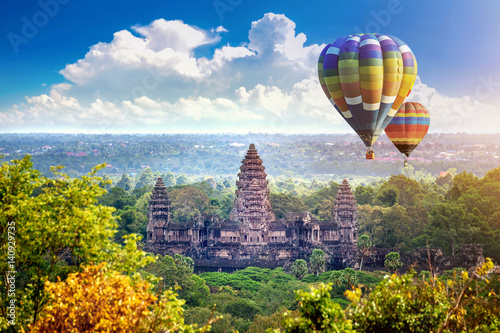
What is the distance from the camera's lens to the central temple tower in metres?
47.0

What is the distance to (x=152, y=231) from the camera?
49031 millimetres

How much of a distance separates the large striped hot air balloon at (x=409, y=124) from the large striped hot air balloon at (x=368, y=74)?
16.8ft

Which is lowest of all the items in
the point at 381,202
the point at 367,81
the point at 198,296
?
the point at 198,296

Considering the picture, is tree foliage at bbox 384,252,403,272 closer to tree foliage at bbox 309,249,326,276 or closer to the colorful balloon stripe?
tree foliage at bbox 309,249,326,276

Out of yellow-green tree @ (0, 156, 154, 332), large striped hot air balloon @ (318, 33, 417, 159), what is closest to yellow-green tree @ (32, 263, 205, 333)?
yellow-green tree @ (0, 156, 154, 332)

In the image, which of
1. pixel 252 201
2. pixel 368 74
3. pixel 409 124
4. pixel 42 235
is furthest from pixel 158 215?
pixel 42 235

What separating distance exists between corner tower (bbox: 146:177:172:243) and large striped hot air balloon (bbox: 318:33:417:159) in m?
28.0

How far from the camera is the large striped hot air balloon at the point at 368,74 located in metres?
26.1

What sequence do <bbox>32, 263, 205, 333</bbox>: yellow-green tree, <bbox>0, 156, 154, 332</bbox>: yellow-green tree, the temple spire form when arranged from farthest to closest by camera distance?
the temple spire < <bbox>0, 156, 154, 332</bbox>: yellow-green tree < <bbox>32, 263, 205, 333</bbox>: yellow-green tree

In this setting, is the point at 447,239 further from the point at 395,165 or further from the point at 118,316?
the point at 395,165

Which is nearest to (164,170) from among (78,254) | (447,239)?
(447,239)

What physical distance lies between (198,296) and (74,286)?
72.6 feet

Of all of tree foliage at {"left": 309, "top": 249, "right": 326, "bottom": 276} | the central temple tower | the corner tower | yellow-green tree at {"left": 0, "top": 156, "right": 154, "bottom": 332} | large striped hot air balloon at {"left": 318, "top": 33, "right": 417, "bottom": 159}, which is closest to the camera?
yellow-green tree at {"left": 0, "top": 156, "right": 154, "bottom": 332}

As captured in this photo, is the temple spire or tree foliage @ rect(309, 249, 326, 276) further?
the temple spire
